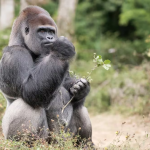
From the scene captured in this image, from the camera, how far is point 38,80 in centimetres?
342

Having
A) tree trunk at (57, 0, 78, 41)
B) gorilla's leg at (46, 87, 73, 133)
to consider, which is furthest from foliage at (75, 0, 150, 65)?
gorilla's leg at (46, 87, 73, 133)

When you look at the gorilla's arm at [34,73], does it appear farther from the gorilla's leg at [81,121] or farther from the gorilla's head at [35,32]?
the gorilla's leg at [81,121]

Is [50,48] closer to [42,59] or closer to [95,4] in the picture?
[42,59]

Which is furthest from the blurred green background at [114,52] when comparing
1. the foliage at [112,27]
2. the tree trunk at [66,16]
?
the tree trunk at [66,16]

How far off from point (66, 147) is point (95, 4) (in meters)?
13.7

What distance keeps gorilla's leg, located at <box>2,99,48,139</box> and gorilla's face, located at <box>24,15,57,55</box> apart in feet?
2.25

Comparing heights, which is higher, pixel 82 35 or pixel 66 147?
pixel 66 147

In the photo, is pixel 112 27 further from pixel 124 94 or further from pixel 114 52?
pixel 124 94

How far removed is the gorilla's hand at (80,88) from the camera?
3900 millimetres

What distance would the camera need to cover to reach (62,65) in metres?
3.43

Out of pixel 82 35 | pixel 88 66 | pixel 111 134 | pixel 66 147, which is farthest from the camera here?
pixel 82 35

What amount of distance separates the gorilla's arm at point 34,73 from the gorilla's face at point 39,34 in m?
0.26

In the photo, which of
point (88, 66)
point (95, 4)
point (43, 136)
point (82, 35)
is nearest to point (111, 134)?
point (43, 136)

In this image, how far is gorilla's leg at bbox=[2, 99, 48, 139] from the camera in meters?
3.59
